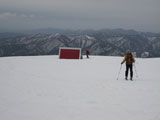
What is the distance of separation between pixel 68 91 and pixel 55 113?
92.7 inches

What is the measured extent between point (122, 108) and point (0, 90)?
5402mm

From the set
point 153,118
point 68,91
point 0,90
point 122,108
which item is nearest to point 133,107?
point 122,108

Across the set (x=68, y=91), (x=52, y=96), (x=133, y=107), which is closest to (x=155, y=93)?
(x=133, y=107)

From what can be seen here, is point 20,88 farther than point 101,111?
Yes

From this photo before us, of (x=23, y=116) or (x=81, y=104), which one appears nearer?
(x=23, y=116)

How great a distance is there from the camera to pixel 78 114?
4855 millimetres

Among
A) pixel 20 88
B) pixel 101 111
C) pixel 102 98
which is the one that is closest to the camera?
pixel 101 111

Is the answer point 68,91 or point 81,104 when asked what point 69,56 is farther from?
point 81,104

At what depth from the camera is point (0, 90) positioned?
23.5 ft

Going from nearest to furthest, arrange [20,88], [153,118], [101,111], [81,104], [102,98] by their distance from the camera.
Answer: [153,118], [101,111], [81,104], [102,98], [20,88]

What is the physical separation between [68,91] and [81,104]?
5.56 feet

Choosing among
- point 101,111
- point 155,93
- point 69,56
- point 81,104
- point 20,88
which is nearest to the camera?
point 101,111

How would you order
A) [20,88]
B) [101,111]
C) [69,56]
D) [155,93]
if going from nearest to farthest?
[101,111] → [155,93] → [20,88] → [69,56]

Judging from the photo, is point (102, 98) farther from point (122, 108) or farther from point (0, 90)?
point (0, 90)
